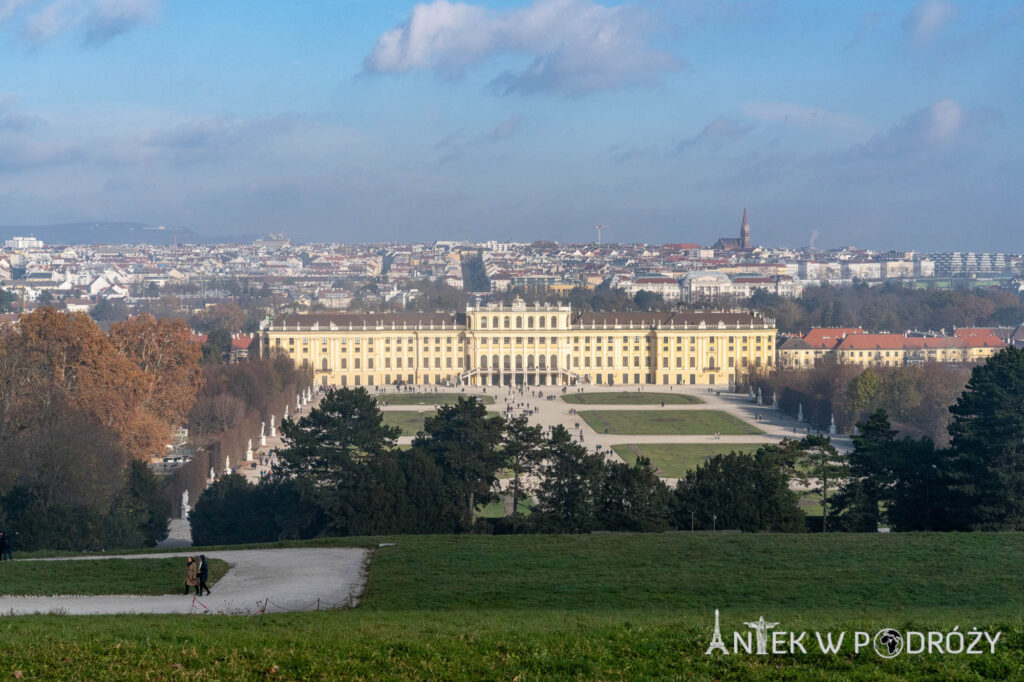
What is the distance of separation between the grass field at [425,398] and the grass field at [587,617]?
1882 inches

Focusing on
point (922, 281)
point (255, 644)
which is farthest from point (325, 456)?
point (922, 281)

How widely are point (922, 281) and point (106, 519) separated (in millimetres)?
178858

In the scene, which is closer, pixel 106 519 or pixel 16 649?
pixel 16 649

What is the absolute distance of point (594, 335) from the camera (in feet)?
275

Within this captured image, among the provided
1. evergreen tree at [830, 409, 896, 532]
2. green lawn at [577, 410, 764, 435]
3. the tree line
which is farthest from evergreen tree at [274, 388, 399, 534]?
green lawn at [577, 410, 764, 435]

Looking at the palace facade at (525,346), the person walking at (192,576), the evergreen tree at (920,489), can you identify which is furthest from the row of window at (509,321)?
the person walking at (192,576)

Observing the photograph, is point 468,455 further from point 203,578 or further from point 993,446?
point 203,578

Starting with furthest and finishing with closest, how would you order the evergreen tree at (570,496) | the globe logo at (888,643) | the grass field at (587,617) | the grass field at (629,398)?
the grass field at (629,398) < the evergreen tree at (570,496) < the globe logo at (888,643) < the grass field at (587,617)

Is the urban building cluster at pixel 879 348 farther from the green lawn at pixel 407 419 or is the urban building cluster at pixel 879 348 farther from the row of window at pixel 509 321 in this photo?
the green lawn at pixel 407 419

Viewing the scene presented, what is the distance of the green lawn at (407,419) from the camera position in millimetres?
53375

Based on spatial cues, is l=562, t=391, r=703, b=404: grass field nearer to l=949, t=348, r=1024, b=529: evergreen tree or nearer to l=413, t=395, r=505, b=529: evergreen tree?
l=413, t=395, r=505, b=529: evergreen tree

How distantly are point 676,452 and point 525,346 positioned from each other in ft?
126

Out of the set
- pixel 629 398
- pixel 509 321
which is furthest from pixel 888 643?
pixel 509 321

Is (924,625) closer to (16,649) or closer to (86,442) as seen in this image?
(16,649)
